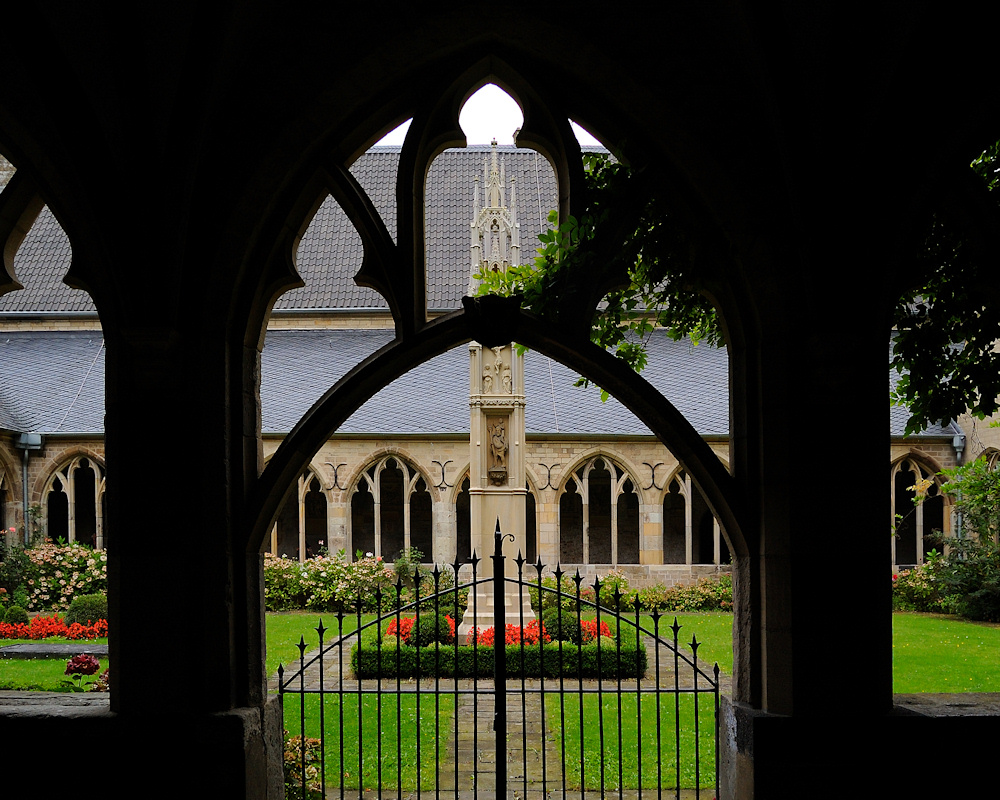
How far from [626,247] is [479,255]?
28.2 feet

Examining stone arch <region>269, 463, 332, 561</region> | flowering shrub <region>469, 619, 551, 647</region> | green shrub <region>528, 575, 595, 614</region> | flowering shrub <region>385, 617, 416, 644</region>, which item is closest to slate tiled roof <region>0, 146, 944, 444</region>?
stone arch <region>269, 463, 332, 561</region>

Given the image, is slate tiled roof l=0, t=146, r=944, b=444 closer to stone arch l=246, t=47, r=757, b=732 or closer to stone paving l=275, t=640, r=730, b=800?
stone paving l=275, t=640, r=730, b=800

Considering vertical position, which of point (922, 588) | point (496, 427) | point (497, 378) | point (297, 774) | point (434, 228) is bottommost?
point (922, 588)

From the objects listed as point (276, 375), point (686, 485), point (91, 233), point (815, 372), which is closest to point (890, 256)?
point (815, 372)

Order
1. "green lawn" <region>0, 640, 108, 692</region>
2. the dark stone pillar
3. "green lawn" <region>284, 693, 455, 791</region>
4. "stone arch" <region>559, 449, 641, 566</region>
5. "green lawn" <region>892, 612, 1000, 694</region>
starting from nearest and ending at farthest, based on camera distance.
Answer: the dark stone pillar
"green lawn" <region>284, 693, 455, 791</region>
"green lawn" <region>0, 640, 108, 692</region>
"green lawn" <region>892, 612, 1000, 694</region>
"stone arch" <region>559, 449, 641, 566</region>

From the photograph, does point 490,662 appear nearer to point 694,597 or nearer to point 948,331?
point 948,331

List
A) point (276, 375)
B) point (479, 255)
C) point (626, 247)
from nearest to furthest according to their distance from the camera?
1. point (626, 247)
2. point (479, 255)
3. point (276, 375)

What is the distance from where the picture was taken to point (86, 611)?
39.9 feet

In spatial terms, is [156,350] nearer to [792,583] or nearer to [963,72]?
[792,583]

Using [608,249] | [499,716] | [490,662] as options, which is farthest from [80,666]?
[608,249]

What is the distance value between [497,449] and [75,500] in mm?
10194

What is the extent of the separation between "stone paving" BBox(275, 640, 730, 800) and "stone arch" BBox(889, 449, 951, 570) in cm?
844

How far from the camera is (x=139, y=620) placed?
2664 millimetres

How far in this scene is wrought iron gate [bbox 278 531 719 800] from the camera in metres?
4.00
